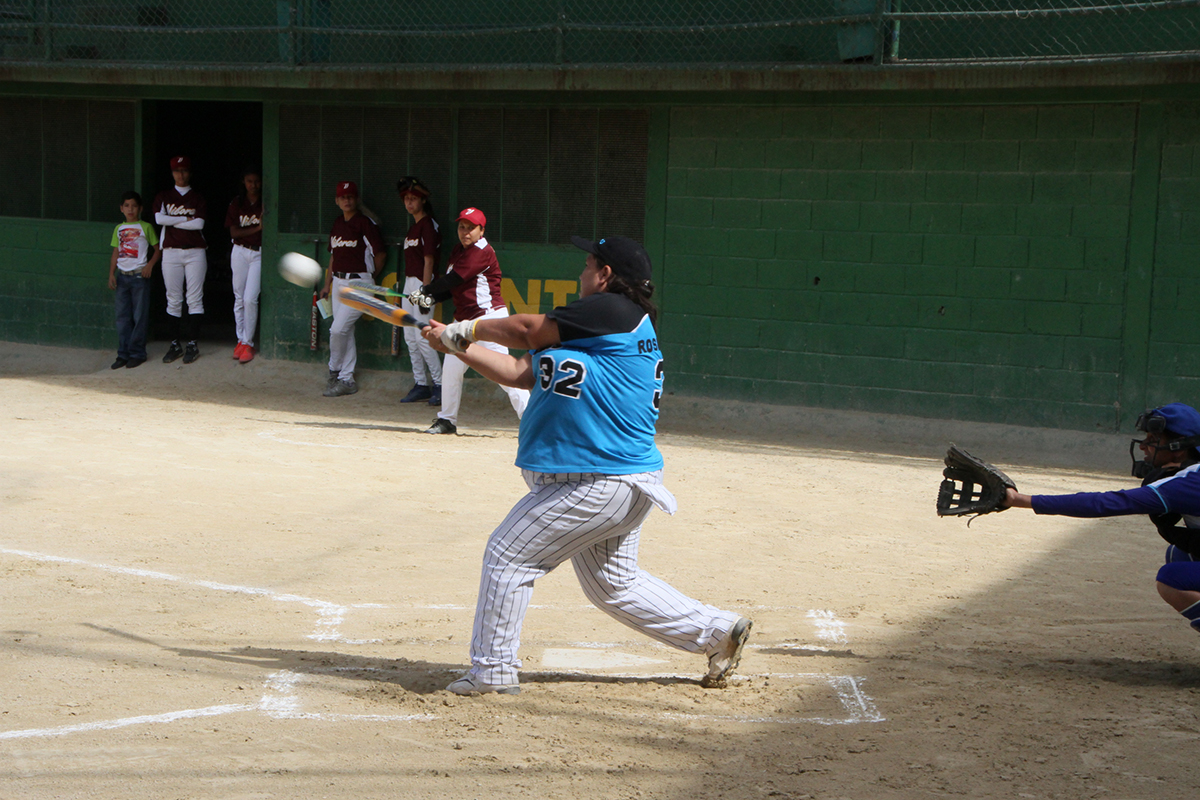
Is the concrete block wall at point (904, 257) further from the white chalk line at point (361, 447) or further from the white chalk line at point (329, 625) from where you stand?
the white chalk line at point (329, 625)

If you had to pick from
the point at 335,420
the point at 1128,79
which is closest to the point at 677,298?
the point at 335,420

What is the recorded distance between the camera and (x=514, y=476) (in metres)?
9.62

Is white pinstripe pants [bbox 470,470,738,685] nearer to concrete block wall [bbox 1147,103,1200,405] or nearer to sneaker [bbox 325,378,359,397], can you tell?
concrete block wall [bbox 1147,103,1200,405]

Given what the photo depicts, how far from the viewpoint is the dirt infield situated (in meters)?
4.19

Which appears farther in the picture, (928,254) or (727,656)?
(928,254)

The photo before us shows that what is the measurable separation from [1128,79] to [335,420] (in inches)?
303

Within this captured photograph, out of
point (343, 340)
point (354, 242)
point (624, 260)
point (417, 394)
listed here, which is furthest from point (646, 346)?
point (343, 340)

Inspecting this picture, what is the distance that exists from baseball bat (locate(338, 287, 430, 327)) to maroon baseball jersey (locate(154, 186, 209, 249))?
9592mm

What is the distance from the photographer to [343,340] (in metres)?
13.8

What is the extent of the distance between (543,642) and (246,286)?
9.89 meters

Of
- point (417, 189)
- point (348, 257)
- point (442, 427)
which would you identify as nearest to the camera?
point (442, 427)

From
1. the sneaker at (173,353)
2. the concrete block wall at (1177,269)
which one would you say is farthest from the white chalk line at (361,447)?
the concrete block wall at (1177,269)

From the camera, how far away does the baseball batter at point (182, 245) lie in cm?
1465

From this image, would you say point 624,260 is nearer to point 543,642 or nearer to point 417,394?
point 543,642
